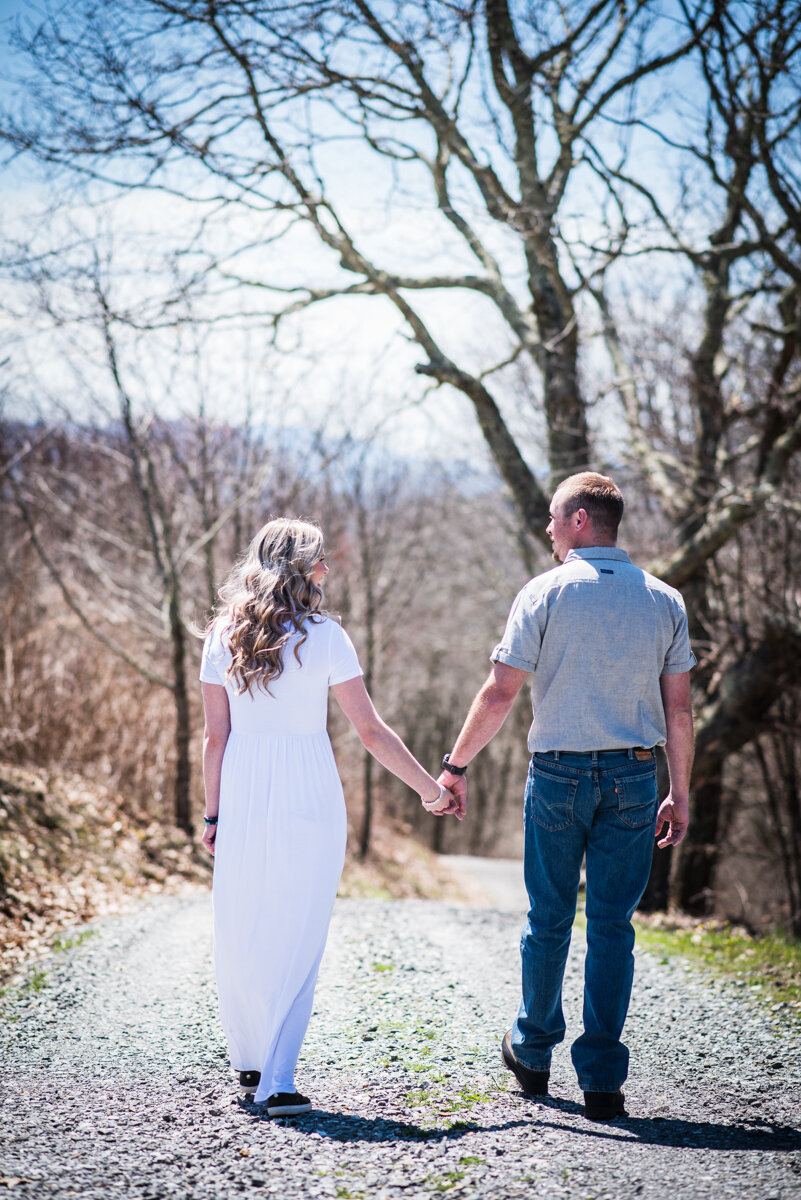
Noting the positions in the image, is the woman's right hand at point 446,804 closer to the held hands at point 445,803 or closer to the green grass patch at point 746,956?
the held hands at point 445,803

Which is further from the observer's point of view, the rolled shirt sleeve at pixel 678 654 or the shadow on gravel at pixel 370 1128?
the rolled shirt sleeve at pixel 678 654

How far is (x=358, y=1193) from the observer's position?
2.49 meters

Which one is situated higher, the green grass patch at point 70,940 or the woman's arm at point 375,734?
the woman's arm at point 375,734

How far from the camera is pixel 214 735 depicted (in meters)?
3.39

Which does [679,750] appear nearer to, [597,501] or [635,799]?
[635,799]

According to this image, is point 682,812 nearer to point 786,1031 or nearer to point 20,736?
point 786,1031

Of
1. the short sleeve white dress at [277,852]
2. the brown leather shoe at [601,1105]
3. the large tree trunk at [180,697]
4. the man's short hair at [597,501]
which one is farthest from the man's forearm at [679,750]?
the large tree trunk at [180,697]

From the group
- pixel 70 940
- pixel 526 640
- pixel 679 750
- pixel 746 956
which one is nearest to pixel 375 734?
pixel 526 640

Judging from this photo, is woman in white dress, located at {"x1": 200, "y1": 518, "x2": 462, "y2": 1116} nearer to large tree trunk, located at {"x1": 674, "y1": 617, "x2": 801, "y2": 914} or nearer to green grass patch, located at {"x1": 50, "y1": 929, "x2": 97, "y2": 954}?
green grass patch, located at {"x1": 50, "y1": 929, "x2": 97, "y2": 954}

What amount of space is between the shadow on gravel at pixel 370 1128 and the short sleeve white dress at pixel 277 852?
15cm

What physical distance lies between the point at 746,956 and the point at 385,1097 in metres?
3.50

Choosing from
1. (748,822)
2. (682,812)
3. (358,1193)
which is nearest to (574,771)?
(682,812)

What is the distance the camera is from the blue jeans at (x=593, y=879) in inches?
124

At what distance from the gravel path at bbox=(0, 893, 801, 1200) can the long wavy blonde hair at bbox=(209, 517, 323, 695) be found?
1432mm
